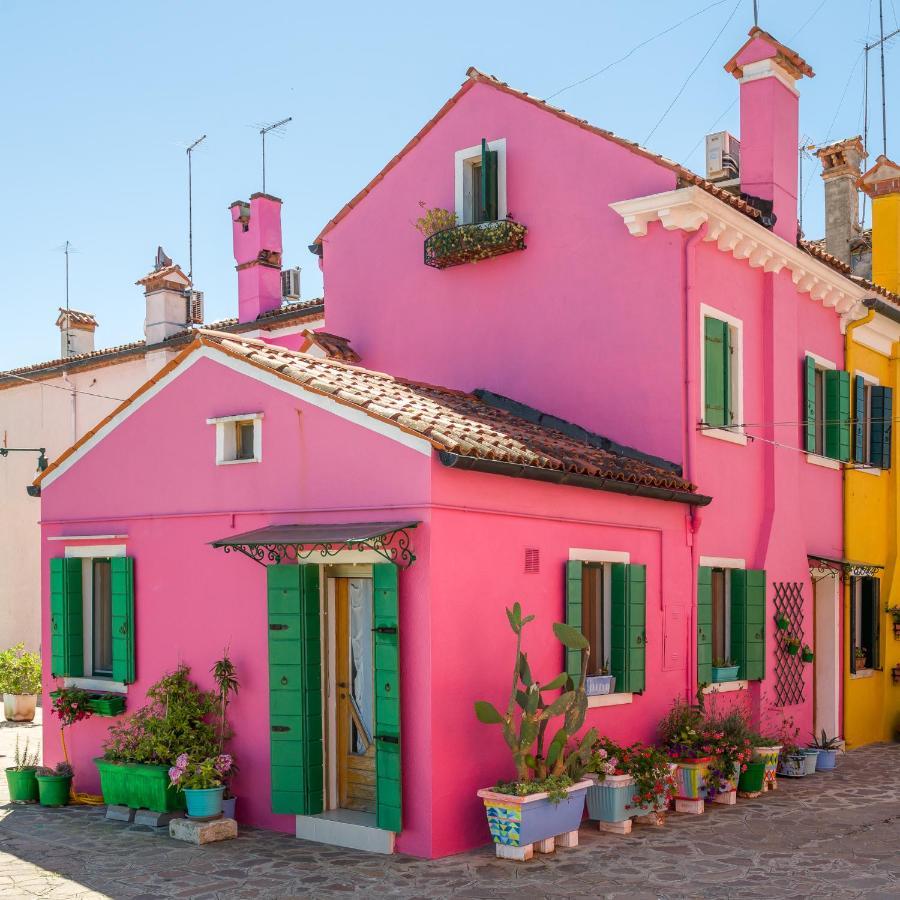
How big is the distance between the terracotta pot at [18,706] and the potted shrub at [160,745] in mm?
7199

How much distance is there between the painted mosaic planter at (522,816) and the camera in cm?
836

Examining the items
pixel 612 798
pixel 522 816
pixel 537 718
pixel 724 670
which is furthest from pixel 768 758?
pixel 522 816

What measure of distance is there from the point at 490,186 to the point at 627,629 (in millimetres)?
5476

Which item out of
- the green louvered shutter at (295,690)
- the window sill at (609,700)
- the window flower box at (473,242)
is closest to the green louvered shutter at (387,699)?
the green louvered shutter at (295,690)

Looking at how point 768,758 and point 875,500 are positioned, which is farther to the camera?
point 875,500

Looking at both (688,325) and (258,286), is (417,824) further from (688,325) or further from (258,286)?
(258,286)

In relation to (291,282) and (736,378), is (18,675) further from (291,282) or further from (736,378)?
(736,378)

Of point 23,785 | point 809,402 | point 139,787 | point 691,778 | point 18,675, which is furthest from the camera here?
point 18,675

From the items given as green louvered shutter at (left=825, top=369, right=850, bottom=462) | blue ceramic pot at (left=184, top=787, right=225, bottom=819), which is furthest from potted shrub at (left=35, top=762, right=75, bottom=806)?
green louvered shutter at (left=825, top=369, right=850, bottom=462)

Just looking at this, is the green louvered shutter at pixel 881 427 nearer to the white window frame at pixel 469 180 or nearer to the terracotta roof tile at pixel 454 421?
the terracotta roof tile at pixel 454 421

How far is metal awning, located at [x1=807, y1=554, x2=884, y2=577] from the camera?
45.1ft

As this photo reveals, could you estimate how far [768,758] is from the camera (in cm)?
1122

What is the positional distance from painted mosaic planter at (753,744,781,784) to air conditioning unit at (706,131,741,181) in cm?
773

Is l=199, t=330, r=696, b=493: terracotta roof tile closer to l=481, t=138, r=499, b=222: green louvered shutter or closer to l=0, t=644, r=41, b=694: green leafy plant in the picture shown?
l=481, t=138, r=499, b=222: green louvered shutter
